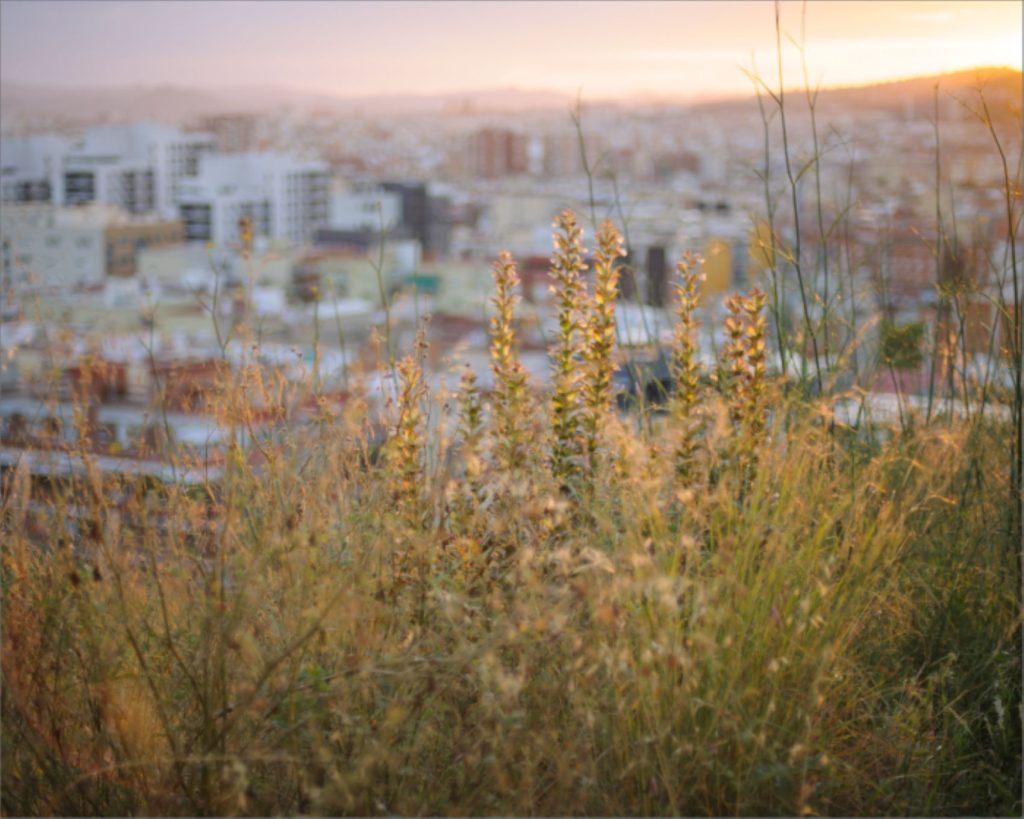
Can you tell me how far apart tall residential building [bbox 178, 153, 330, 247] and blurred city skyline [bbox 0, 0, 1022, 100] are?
1093 inches

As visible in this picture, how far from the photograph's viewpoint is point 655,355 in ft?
5.91

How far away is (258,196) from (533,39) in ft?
116

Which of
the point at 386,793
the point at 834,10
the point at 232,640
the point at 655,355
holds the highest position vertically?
the point at 834,10

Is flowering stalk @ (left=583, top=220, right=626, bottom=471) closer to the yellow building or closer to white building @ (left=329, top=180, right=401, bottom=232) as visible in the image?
the yellow building

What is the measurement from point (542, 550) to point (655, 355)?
763mm

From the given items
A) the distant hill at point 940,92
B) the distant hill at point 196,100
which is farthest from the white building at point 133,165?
the distant hill at point 940,92

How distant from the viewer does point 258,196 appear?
38.2 m

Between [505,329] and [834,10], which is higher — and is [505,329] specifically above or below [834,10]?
below

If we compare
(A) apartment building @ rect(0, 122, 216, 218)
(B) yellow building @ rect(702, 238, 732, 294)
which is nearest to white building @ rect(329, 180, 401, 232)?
(A) apartment building @ rect(0, 122, 216, 218)

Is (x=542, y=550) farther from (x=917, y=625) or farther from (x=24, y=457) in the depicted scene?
(x=24, y=457)

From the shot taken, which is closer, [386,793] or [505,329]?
[386,793]

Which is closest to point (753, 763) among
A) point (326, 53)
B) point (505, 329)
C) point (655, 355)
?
point (505, 329)

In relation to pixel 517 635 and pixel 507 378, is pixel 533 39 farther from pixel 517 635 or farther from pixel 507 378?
pixel 517 635

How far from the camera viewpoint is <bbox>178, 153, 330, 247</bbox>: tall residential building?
34.5m
